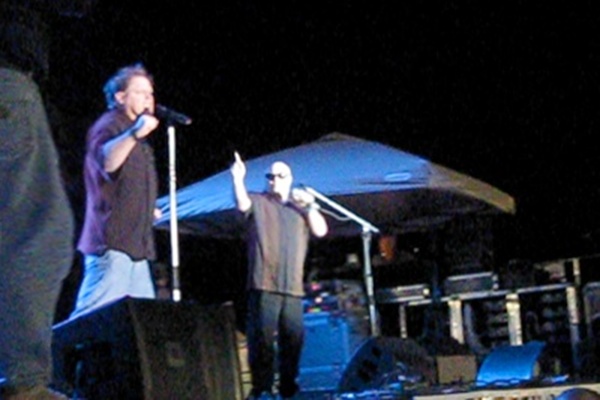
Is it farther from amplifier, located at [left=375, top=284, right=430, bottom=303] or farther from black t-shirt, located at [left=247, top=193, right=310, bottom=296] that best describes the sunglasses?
amplifier, located at [left=375, top=284, right=430, bottom=303]

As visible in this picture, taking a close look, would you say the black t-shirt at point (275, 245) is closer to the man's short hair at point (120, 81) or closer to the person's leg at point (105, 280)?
the man's short hair at point (120, 81)

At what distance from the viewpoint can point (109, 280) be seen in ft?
15.6

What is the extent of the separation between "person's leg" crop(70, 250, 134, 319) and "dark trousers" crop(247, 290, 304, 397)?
1.99 m

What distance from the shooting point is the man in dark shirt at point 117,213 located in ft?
15.6

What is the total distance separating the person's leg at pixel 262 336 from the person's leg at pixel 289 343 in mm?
55

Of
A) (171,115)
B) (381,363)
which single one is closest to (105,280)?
(171,115)

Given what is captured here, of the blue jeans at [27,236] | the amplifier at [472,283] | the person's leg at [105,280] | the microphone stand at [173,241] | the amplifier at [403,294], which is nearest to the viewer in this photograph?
the blue jeans at [27,236]

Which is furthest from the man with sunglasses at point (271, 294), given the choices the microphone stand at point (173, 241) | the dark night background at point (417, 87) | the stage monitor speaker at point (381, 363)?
the dark night background at point (417, 87)

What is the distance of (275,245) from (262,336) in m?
0.58

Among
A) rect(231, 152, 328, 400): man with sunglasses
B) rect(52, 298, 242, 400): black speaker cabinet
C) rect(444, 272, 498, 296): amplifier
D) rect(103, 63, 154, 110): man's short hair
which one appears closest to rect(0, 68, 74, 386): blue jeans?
rect(52, 298, 242, 400): black speaker cabinet

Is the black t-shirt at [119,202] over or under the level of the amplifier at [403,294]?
over

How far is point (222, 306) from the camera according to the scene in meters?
4.07

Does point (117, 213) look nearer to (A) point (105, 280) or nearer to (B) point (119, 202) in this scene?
(B) point (119, 202)

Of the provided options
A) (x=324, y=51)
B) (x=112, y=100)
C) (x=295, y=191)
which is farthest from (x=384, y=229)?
(x=112, y=100)
